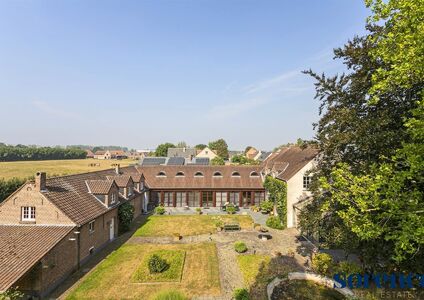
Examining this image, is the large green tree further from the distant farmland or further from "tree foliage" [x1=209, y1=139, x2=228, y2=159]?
"tree foliage" [x1=209, y1=139, x2=228, y2=159]

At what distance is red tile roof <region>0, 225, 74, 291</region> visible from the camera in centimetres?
1454

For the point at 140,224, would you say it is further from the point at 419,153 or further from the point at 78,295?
the point at 419,153

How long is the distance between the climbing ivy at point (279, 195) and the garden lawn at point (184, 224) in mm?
4211

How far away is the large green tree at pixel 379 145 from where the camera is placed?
412 inches

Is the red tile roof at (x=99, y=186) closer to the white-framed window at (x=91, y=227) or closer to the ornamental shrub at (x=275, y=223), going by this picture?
the white-framed window at (x=91, y=227)

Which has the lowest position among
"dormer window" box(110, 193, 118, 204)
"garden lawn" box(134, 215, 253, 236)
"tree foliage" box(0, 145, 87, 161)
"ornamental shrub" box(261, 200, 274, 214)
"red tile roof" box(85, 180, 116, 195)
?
"garden lawn" box(134, 215, 253, 236)

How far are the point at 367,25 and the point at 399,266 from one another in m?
14.4

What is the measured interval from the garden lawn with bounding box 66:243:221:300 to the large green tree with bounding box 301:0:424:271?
27.9 feet

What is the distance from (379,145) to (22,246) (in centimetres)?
2277

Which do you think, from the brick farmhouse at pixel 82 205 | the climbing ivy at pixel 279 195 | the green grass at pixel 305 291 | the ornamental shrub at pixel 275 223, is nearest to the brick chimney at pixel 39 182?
the brick farmhouse at pixel 82 205

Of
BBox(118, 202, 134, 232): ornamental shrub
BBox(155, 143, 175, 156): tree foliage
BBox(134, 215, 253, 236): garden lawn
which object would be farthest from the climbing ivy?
BBox(155, 143, 175, 156): tree foliage

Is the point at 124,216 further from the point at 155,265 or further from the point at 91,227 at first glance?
the point at 155,265

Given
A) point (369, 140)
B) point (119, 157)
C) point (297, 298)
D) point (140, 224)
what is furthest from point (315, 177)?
point (119, 157)

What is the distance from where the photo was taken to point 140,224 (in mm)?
33812
